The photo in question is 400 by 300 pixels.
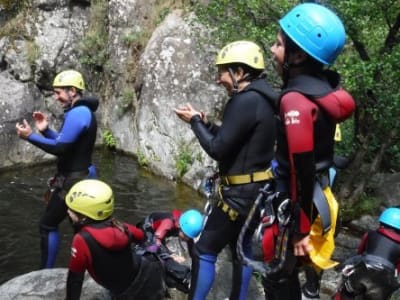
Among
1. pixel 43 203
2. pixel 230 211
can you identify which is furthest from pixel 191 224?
pixel 43 203

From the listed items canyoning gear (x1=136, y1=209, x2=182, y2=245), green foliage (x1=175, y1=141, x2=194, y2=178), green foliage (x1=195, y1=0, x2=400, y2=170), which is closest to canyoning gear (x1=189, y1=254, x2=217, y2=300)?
canyoning gear (x1=136, y1=209, x2=182, y2=245)

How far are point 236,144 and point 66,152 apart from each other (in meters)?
2.28

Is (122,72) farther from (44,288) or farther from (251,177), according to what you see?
(251,177)

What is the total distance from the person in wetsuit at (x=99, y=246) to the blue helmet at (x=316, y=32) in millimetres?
2295

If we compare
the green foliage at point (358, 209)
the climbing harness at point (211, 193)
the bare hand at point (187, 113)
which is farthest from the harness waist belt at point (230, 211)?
the green foliage at point (358, 209)

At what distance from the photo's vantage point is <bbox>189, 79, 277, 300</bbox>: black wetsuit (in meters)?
3.84

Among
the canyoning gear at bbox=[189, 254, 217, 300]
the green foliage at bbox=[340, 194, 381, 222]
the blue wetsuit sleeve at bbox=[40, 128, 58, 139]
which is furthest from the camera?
the green foliage at bbox=[340, 194, 381, 222]

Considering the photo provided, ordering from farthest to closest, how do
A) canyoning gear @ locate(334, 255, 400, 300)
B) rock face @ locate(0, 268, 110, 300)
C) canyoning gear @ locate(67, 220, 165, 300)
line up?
rock face @ locate(0, 268, 110, 300) → canyoning gear @ locate(334, 255, 400, 300) → canyoning gear @ locate(67, 220, 165, 300)

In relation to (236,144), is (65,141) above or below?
below

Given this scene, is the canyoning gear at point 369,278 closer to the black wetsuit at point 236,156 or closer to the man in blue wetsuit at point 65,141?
the black wetsuit at point 236,156

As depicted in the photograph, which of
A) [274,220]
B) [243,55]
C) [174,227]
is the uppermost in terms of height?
[243,55]

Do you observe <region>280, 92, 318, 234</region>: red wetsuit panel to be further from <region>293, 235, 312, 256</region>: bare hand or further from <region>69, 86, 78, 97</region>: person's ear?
<region>69, 86, 78, 97</region>: person's ear

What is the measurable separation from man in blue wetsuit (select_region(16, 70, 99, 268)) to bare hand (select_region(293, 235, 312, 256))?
117 inches

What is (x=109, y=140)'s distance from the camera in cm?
1233
